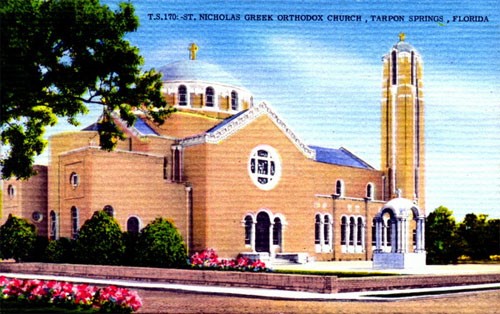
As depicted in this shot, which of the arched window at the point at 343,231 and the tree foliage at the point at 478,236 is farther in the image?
the tree foliage at the point at 478,236

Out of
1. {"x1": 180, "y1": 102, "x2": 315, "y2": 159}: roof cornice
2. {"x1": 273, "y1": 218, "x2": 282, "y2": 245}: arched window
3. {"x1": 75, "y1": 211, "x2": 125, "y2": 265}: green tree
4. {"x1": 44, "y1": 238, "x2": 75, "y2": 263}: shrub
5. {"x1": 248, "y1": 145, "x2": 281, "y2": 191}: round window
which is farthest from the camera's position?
{"x1": 273, "y1": 218, "x2": 282, "y2": 245}: arched window

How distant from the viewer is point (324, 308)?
16.5m

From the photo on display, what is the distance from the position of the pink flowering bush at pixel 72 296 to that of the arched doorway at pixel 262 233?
2234cm

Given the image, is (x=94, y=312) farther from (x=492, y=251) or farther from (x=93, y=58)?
(x=492, y=251)

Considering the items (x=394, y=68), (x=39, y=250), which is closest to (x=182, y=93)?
(x=39, y=250)

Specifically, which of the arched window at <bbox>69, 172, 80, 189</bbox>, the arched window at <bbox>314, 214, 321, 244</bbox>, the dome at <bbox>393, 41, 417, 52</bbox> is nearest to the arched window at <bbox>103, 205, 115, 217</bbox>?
the arched window at <bbox>69, 172, 80, 189</bbox>

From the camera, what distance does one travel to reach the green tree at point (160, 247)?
28812mm

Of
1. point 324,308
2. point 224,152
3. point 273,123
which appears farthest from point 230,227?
point 324,308

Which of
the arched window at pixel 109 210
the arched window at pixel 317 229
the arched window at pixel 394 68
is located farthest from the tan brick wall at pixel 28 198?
the arched window at pixel 394 68

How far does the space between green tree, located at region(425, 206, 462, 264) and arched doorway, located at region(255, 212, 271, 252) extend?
1148 cm

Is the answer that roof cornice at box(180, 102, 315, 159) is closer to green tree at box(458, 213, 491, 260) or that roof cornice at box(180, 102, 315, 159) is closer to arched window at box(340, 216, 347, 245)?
arched window at box(340, 216, 347, 245)

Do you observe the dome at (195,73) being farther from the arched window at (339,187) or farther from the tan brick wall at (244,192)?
the arched window at (339,187)

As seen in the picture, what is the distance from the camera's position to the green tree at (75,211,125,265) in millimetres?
29625

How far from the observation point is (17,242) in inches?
→ 1313
